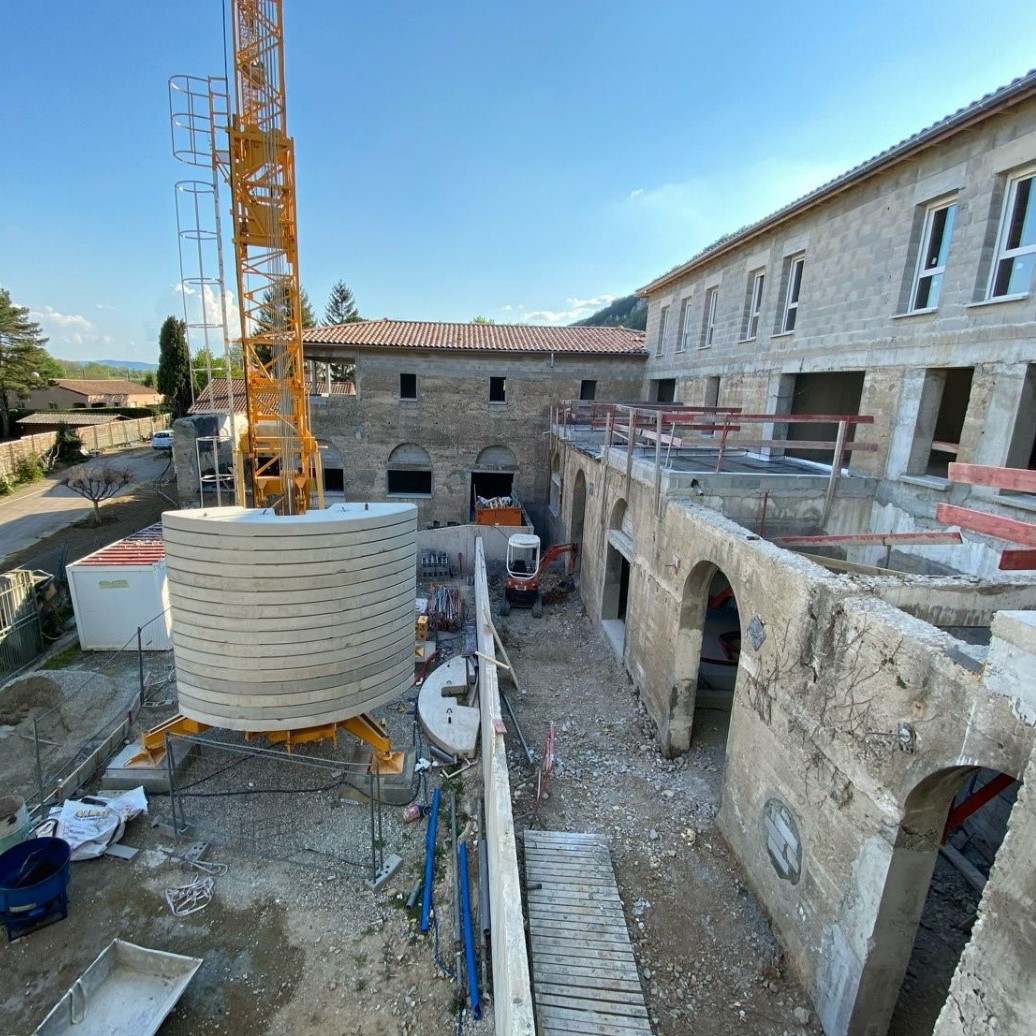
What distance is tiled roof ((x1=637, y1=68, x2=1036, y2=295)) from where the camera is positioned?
7.23 m

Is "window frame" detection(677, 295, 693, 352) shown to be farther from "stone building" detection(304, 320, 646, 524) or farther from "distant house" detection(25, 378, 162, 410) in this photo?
"distant house" detection(25, 378, 162, 410)

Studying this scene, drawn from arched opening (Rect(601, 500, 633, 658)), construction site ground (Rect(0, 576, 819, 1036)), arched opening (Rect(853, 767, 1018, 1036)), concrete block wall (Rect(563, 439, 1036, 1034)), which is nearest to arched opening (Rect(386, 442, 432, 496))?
arched opening (Rect(601, 500, 633, 658))

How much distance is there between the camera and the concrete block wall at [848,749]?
422 centimetres

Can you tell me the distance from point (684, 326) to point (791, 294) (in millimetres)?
6425

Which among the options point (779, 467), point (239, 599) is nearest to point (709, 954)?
point (239, 599)

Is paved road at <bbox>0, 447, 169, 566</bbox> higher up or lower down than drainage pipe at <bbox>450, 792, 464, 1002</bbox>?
lower down

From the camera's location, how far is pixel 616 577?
13.6m

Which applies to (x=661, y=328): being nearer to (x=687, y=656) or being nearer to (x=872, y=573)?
(x=687, y=656)

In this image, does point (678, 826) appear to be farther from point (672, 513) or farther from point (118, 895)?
point (118, 895)

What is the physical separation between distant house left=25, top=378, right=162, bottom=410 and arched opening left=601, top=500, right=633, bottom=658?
5906 cm

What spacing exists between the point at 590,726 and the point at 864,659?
6.11 m

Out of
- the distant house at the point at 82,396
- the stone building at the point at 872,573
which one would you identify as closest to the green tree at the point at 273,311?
the stone building at the point at 872,573

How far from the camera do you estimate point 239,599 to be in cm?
714

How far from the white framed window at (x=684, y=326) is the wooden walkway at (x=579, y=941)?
1598 cm
